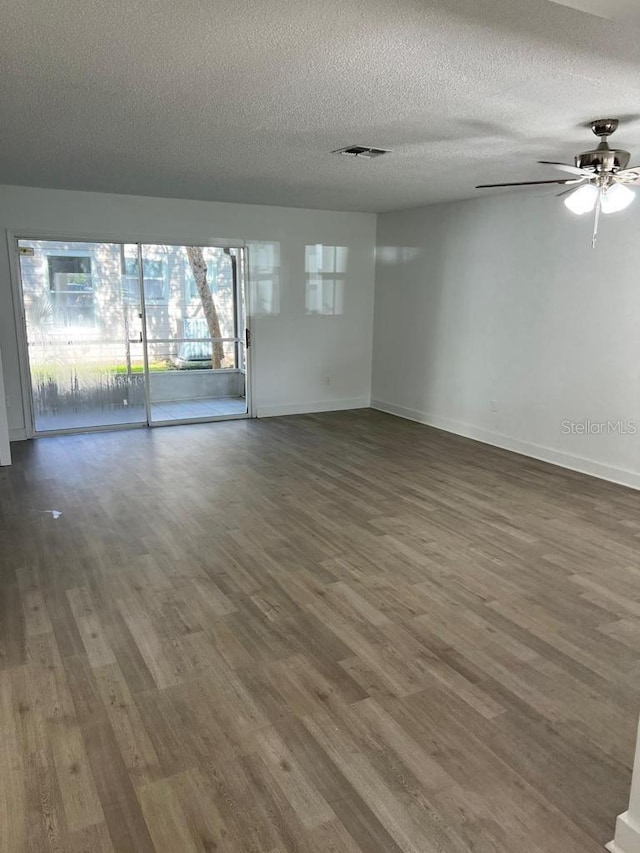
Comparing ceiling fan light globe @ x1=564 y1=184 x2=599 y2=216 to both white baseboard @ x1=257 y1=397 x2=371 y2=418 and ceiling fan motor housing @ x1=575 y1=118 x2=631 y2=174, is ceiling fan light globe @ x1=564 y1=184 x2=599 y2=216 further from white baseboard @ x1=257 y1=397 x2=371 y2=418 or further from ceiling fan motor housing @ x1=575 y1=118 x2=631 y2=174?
white baseboard @ x1=257 y1=397 x2=371 y2=418

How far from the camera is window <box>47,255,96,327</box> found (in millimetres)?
6250

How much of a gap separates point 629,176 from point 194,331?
4.94m

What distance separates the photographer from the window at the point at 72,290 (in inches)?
246

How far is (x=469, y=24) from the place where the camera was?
2145 mm

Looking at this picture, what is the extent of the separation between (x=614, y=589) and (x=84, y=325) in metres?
5.61

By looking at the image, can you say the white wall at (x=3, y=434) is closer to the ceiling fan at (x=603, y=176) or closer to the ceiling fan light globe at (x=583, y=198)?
the ceiling fan at (x=603, y=176)

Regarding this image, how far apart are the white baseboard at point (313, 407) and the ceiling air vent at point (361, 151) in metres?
3.83

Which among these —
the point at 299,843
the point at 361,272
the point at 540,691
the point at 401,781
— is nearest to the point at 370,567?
the point at 540,691

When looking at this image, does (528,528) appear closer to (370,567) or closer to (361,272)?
(370,567)

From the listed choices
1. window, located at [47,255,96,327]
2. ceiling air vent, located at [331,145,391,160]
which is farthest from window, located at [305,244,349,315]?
ceiling air vent, located at [331,145,391,160]

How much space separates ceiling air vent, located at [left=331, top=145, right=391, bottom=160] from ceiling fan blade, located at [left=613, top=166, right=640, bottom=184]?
147cm

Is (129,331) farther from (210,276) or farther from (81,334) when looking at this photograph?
(210,276)

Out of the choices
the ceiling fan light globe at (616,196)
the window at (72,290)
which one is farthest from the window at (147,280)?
the ceiling fan light globe at (616,196)

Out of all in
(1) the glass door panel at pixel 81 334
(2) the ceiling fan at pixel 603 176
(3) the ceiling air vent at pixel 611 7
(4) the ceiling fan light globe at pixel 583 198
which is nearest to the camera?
(3) the ceiling air vent at pixel 611 7
